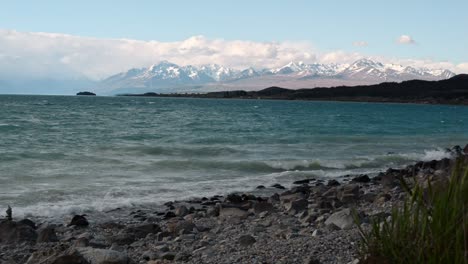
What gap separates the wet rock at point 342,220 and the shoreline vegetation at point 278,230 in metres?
0.03

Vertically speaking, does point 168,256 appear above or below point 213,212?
above

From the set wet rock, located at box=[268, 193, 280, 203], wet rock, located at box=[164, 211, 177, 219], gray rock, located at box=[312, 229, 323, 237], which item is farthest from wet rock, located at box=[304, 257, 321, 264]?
Answer: wet rock, located at box=[268, 193, 280, 203]

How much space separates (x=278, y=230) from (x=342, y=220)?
117 cm

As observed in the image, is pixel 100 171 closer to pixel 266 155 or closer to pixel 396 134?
pixel 266 155

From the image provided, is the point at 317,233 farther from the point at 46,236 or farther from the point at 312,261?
the point at 46,236

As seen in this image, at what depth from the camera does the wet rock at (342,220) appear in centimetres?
982

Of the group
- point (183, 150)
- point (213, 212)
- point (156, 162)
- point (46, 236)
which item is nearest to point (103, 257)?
point (46, 236)

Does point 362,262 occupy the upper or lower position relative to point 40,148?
upper

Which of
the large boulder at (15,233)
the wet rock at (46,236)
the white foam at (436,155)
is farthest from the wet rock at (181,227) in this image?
the white foam at (436,155)

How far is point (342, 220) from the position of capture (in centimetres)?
1009

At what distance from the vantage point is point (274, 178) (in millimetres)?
20172

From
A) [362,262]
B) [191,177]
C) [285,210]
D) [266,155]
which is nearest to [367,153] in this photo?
[266,155]

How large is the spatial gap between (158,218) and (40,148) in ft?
52.9

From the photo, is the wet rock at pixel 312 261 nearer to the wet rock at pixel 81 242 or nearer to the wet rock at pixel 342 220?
the wet rock at pixel 342 220
